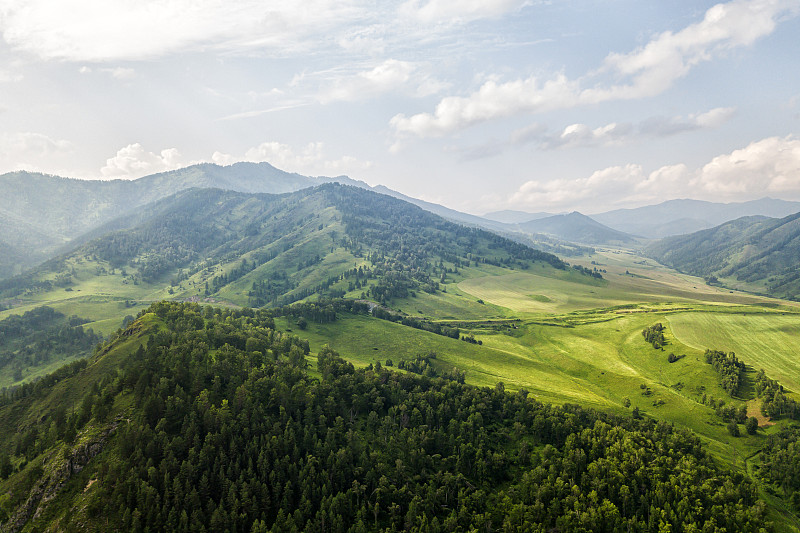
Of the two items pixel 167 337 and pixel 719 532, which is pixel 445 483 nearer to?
pixel 719 532

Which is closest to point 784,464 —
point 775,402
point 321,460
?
point 775,402

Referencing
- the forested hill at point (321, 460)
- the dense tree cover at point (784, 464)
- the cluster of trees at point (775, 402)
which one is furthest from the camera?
the cluster of trees at point (775, 402)

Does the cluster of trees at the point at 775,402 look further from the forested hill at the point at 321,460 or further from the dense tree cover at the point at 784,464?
the forested hill at the point at 321,460

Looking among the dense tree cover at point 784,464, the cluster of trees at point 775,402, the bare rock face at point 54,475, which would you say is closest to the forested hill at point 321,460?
the bare rock face at point 54,475

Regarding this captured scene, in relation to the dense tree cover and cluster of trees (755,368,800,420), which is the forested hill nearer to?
the dense tree cover

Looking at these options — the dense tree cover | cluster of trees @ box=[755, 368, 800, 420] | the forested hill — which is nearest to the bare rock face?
the forested hill

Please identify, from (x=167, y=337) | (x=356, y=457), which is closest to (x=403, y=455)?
(x=356, y=457)
